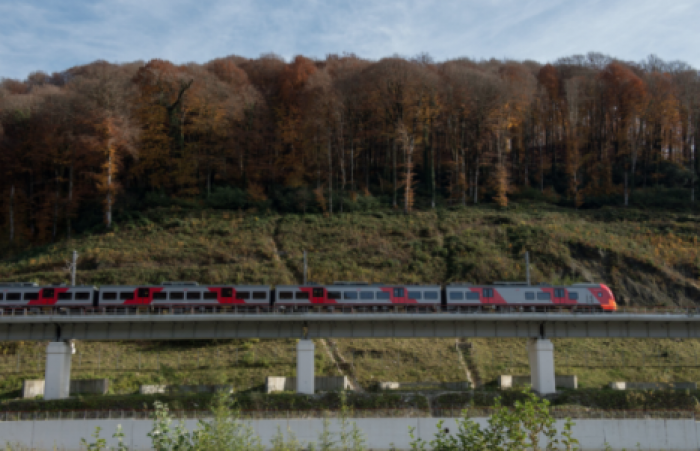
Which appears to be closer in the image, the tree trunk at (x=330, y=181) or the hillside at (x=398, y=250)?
the hillside at (x=398, y=250)

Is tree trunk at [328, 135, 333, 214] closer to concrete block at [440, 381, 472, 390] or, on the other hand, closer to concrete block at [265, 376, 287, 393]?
concrete block at [265, 376, 287, 393]

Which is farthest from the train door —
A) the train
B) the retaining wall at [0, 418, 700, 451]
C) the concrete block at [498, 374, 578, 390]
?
the retaining wall at [0, 418, 700, 451]

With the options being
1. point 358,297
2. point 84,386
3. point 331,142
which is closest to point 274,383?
point 358,297

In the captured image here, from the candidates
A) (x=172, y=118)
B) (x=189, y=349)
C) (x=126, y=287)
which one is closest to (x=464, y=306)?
(x=189, y=349)

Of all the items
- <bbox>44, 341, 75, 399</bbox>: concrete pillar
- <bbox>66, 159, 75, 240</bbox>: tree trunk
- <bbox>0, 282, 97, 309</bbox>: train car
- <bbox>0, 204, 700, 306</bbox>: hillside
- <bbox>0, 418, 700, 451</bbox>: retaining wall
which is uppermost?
<bbox>66, 159, 75, 240</bbox>: tree trunk

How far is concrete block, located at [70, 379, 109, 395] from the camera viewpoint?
39219 millimetres

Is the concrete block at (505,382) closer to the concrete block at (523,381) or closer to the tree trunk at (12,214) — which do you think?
the concrete block at (523,381)

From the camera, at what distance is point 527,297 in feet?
144

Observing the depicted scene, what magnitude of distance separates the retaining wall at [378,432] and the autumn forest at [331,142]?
131ft

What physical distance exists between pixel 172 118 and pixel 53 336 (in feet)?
135

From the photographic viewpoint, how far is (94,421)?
31250mm

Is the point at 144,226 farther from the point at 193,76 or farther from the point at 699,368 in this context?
the point at 699,368

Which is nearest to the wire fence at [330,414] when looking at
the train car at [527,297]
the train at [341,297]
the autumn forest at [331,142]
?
the train at [341,297]

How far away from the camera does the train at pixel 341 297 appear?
43312mm
